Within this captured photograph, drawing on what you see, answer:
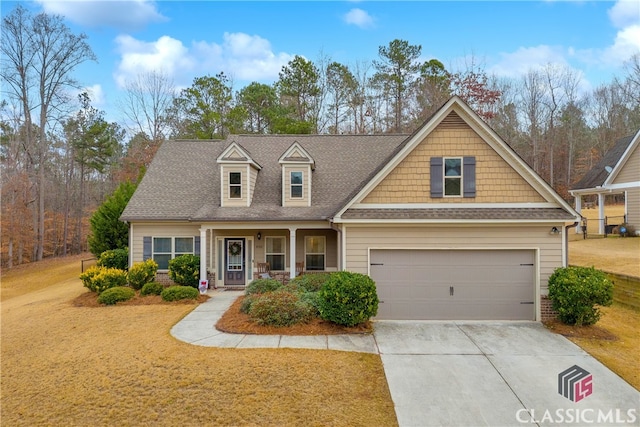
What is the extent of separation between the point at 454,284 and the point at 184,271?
10016 millimetres

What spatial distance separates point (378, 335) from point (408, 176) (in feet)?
15.4

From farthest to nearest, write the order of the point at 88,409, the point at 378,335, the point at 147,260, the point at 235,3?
the point at 235,3 < the point at 147,260 < the point at 378,335 < the point at 88,409

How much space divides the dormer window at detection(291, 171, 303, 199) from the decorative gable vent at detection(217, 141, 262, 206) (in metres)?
1.89

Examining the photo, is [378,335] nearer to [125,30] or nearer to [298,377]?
[298,377]

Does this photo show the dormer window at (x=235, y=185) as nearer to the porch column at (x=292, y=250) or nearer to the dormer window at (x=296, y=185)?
the dormer window at (x=296, y=185)

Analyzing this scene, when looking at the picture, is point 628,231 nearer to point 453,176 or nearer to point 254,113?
point 453,176

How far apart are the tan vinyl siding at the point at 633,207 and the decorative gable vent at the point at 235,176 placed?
20748mm

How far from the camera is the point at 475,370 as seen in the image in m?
6.48

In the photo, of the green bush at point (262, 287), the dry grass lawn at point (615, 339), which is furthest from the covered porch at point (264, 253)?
the dry grass lawn at point (615, 339)

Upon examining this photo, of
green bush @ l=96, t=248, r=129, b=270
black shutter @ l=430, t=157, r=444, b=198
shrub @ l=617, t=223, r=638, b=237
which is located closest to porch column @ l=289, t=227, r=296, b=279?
black shutter @ l=430, t=157, r=444, b=198

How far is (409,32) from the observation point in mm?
27531

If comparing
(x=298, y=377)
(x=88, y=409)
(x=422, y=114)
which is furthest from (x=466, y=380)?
(x=422, y=114)

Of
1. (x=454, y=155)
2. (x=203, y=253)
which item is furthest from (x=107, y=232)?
(x=454, y=155)

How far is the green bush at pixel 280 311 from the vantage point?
8.63 metres
